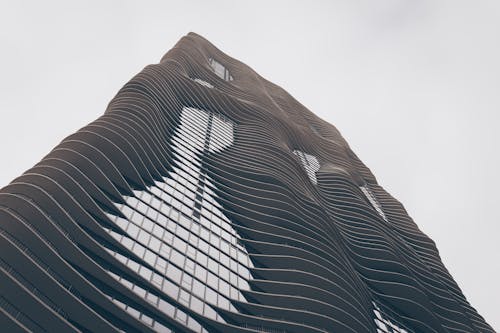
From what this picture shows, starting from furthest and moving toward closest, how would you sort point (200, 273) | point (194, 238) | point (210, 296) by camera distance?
point (194, 238) < point (200, 273) < point (210, 296)

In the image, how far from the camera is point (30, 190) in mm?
27531

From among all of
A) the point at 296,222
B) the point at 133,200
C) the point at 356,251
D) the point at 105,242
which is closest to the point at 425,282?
the point at 356,251

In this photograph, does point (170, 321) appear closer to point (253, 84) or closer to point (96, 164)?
point (96, 164)

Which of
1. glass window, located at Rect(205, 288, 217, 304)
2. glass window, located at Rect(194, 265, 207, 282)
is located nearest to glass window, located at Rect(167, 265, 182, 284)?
glass window, located at Rect(194, 265, 207, 282)

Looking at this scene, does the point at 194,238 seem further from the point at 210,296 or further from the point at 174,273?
the point at 210,296

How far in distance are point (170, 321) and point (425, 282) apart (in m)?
48.2

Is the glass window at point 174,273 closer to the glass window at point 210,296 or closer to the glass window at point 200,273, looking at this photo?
the glass window at point 200,273

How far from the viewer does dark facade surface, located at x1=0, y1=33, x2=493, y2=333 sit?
1008 inches

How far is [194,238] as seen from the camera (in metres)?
39.8

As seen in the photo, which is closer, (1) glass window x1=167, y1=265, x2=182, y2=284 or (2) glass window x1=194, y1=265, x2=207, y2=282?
(1) glass window x1=167, y1=265, x2=182, y2=284

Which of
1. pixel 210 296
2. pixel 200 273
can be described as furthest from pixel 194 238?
pixel 210 296

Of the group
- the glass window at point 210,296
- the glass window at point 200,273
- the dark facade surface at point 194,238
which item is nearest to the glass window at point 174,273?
the dark facade surface at point 194,238

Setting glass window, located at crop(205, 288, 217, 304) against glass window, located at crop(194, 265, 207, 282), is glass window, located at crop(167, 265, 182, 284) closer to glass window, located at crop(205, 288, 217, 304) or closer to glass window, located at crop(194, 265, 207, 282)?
glass window, located at crop(194, 265, 207, 282)

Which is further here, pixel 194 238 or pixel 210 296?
pixel 194 238
